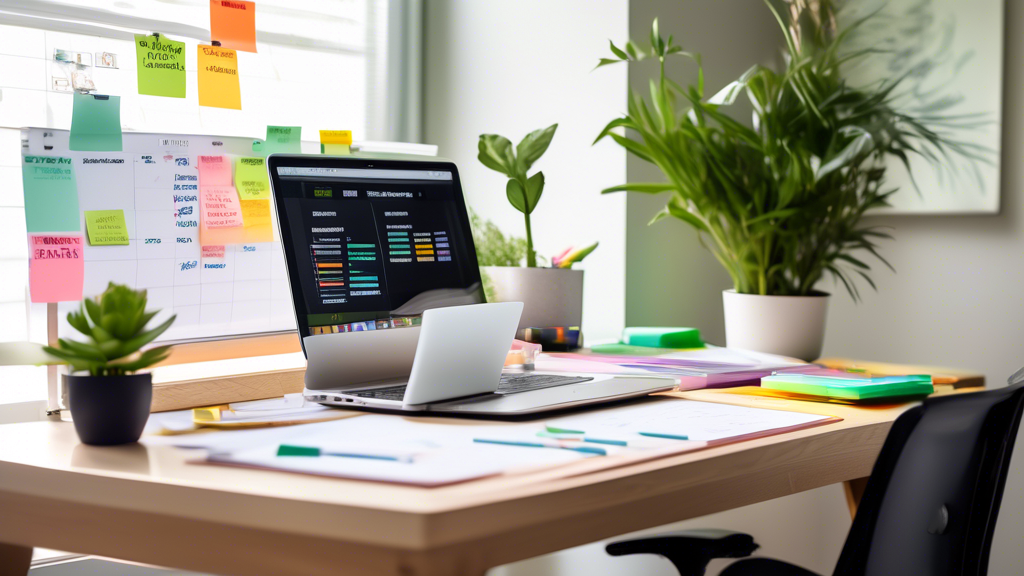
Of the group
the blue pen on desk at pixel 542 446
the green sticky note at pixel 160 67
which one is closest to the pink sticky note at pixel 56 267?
the green sticky note at pixel 160 67

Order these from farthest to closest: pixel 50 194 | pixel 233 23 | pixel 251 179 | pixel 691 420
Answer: pixel 233 23 → pixel 251 179 → pixel 50 194 → pixel 691 420

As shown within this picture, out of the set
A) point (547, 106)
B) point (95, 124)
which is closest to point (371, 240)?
point (95, 124)

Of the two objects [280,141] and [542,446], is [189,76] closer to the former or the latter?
[280,141]

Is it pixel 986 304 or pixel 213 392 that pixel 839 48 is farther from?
pixel 213 392

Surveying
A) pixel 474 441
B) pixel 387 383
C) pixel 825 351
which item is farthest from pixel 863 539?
pixel 825 351

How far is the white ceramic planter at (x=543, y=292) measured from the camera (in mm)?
1769

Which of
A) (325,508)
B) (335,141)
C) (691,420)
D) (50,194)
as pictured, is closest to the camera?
(325,508)

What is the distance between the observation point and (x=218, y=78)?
162 centimetres

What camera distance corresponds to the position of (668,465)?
0.85 m

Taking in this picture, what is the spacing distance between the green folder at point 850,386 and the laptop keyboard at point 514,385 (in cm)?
29

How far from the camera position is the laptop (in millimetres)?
1071

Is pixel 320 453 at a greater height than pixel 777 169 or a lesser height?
lesser

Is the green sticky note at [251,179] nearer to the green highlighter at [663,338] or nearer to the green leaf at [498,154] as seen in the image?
the green leaf at [498,154]

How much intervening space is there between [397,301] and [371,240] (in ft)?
0.31
